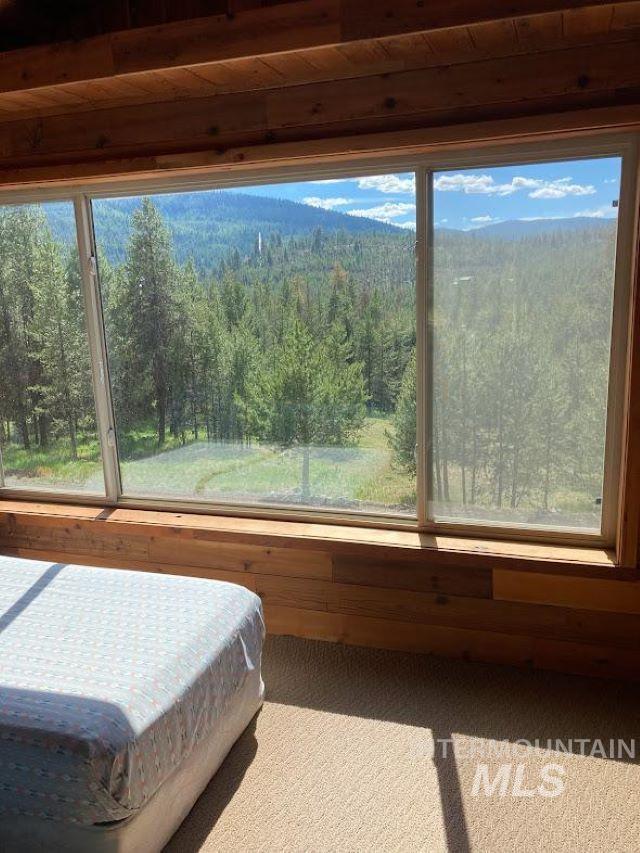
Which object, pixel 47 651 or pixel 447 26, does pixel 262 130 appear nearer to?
pixel 447 26

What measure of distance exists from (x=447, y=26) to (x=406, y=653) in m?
2.46

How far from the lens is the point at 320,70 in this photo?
2729mm

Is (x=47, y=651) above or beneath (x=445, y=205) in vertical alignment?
beneath

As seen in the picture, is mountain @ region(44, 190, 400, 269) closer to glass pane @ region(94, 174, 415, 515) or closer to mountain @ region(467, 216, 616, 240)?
glass pane @ region(94, 174, 415, 515)

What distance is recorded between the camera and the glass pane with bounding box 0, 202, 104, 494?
346 cm

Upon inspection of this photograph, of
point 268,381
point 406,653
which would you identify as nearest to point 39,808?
point 406,653

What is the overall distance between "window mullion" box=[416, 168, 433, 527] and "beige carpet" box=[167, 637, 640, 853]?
75 centimetres

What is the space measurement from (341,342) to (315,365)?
16cm

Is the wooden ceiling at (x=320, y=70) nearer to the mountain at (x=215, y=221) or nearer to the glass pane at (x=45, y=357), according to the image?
the mountain at (x=215, y=221)

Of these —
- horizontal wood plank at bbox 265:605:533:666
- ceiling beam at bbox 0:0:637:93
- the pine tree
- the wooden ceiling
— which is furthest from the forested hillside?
ceiling beam at bbox 0:0:637:93

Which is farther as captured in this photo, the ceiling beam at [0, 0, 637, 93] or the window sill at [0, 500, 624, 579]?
the window sill at [0, 500, 624, 579]

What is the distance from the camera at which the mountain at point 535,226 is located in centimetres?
265

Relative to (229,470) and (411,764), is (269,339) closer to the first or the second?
(229,470)

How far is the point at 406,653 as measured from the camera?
303cm
